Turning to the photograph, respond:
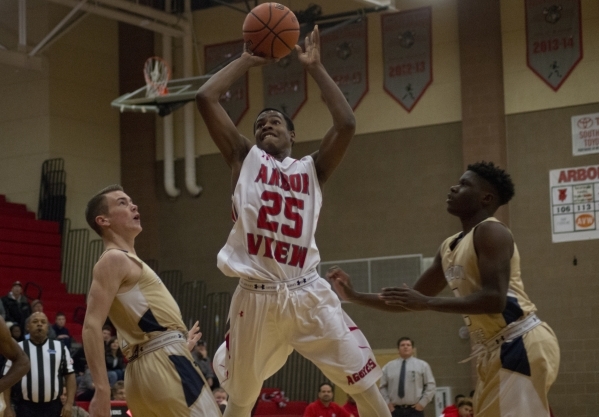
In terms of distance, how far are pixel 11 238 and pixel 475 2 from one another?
926 centimetres

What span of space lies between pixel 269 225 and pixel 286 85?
13856 mm

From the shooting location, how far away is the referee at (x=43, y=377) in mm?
11695

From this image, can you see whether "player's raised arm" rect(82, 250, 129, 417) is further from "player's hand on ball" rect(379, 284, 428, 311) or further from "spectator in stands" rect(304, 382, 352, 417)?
"spectator in stands" rect(304, 382, 352, 417)

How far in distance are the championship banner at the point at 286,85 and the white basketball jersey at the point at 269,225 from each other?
13.3m

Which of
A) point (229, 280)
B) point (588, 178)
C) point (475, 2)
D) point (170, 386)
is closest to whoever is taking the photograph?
point (170, 386)

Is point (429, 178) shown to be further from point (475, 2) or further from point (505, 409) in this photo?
point (505, 409)

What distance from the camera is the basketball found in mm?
6152

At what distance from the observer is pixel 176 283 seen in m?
19.7

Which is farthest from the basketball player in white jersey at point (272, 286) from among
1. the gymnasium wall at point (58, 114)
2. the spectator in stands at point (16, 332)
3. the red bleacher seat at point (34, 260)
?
the gymnasium wall at point (58, 114)

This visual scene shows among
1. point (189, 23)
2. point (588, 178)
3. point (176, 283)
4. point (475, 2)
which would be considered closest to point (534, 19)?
point (475, 2)

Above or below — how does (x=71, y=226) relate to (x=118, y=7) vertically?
below

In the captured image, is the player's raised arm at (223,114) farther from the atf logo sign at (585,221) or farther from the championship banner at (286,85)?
the championship banner at (286,85)

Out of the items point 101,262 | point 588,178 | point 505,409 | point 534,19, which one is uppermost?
point 534,19

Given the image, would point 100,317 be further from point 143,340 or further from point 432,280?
point 432,280
